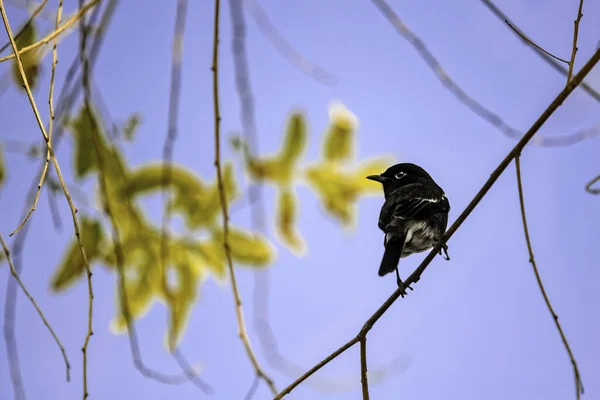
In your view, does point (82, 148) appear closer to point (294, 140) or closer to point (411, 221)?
point (294, 140)

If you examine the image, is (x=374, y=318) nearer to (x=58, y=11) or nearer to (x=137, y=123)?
(x=137, y=123)

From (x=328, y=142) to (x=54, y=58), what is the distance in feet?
4.19

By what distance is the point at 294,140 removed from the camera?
339 centimetres

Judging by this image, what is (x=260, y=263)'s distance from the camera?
314 centimetres

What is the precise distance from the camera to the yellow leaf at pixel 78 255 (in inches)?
124

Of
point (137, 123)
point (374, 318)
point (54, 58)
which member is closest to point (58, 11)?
point (54, 58)

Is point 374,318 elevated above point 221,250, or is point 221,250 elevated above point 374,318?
point 221,250

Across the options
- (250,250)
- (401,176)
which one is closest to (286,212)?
(250,250)

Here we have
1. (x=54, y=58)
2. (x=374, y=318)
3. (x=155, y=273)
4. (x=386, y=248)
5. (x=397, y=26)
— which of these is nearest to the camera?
(x=374, y=318)

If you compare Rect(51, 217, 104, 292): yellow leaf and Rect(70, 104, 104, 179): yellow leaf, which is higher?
Rect(70, 104, 104, 179): yellow leaf

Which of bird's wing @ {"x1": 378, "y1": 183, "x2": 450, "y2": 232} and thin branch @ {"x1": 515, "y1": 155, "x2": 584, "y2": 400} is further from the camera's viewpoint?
bird's wing @ {"x1": 378, "y1": 183, "x2": 450, "y2": 232}

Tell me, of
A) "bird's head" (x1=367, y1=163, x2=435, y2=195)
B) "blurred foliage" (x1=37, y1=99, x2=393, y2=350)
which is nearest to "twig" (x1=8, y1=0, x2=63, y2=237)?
"blurred foliage" (x1=37, y1=99, x2=393, y2=350)

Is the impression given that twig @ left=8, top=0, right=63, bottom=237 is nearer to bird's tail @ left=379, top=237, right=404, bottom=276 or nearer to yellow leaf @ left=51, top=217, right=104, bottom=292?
yellow leaf @ left=51, top=217, right=104, bottom=292

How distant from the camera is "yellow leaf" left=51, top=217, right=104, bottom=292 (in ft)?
10.3
